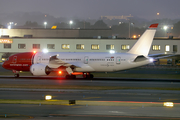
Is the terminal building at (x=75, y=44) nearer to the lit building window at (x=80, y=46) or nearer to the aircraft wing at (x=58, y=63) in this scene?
the lit building window at (x=80, y=46)

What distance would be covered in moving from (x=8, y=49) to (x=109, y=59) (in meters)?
40.1

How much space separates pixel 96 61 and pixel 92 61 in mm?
597

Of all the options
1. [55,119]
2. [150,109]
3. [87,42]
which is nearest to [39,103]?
[55,119]

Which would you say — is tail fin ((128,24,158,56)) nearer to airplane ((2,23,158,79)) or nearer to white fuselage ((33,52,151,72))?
airplane ((2,23,158,79))

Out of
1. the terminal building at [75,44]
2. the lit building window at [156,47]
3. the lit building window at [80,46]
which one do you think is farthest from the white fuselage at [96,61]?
the lit building window at [156,47]

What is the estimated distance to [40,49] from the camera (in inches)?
2559

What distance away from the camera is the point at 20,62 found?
3741 centimetres

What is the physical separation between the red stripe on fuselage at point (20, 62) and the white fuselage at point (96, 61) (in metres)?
1.03

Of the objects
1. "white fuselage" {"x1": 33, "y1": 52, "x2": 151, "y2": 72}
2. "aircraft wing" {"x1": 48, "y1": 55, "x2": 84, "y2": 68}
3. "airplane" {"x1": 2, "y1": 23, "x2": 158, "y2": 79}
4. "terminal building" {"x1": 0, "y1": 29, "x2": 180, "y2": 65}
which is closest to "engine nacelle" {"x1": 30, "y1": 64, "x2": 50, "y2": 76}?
"airplane" {"x1": 2, "y1": 23, "x2": 158, "y2": 79}

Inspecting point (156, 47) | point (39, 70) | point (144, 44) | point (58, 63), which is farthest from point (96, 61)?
point (156, 47)

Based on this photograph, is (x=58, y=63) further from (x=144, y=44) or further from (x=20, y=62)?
(x=144, y=44)

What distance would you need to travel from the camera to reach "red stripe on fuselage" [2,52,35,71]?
122 feet

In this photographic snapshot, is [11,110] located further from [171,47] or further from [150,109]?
[171,47]

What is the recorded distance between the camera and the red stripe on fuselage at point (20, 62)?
1463 inches
